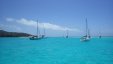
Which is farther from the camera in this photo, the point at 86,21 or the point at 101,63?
the point at 86,21

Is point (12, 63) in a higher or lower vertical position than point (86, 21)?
lower

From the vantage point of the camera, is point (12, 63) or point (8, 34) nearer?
point (12, 63)

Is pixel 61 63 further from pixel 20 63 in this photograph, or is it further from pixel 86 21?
pixel 86 21

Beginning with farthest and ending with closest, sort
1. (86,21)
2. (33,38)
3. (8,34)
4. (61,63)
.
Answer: (8,34), (33,38), (86,21), (61,63)

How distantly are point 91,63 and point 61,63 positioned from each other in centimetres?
152

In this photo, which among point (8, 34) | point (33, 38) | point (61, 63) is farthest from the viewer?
point (8, 34)

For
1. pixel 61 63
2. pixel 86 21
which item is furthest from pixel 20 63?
pixel 86 21

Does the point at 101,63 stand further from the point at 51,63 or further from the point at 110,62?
the point at 51,63

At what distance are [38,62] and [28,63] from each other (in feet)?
1.86

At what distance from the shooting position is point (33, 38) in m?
38.8

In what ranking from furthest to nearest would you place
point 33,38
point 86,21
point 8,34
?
point 8,34 → point 33,38 → point 86,21

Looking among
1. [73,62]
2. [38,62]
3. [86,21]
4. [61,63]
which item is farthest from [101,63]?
[86,21]

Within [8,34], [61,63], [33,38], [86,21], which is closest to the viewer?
[61,63]

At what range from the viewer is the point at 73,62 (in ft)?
27.9
